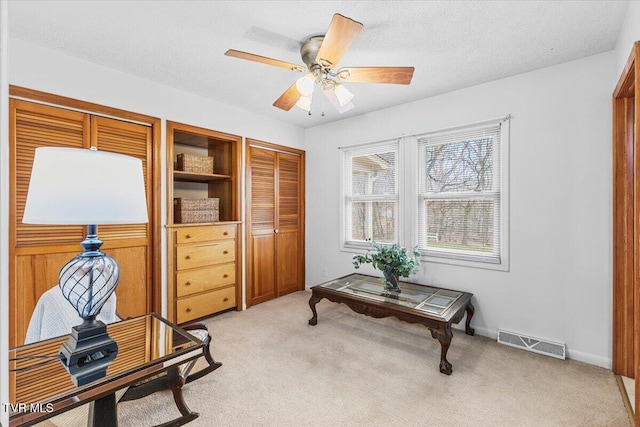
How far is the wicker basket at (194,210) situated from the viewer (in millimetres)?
3191

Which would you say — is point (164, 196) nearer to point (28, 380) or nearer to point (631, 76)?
point (28, 380)

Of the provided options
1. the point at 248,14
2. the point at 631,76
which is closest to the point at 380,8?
the point at 248,14

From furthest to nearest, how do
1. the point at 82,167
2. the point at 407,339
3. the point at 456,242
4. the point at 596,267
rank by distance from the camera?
the point at 456,242 < the point at 407,339 < the point at 596,267 < the point at 82,167

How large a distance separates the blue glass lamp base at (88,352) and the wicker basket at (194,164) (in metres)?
2.21

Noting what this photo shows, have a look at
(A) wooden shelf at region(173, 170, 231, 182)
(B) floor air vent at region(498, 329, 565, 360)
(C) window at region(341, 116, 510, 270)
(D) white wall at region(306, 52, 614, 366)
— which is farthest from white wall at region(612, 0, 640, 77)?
(A) wooden shelf at region(173, 170, 231, 182)

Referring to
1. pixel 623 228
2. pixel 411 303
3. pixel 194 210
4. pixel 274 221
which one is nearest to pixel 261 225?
pixel 274 221

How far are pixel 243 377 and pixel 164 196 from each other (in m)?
1.90

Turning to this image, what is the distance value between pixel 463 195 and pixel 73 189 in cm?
315

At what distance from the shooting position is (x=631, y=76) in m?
→ 1.83

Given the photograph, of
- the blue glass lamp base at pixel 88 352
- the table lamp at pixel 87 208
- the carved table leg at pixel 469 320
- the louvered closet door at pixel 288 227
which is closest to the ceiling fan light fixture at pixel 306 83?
the table lamp at pixel 87 208

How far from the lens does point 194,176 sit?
134 inches

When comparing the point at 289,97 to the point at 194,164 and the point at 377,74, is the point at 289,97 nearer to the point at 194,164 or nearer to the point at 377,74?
the point at 377,74

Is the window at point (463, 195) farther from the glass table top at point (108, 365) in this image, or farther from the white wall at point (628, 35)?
the glass table top at point (108, 365)

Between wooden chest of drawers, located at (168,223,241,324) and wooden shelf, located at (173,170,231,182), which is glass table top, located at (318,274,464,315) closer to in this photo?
wooden chest of drawers, located at (168,223,241,324)
